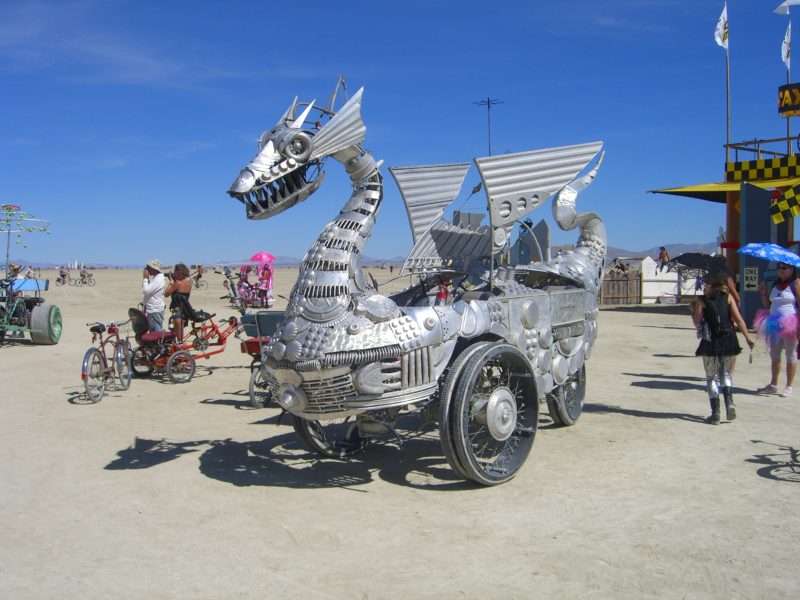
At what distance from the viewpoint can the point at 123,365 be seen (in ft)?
32.2

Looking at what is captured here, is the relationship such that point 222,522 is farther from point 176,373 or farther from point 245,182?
point 176,373

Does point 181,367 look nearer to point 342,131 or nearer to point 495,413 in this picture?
point 342,131

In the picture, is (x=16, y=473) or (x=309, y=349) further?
(x=16, y=473)

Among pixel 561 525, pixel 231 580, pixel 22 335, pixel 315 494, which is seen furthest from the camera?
pixel 22 335

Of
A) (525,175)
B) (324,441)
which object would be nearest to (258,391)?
(324,441)

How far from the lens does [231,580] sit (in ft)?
12.6

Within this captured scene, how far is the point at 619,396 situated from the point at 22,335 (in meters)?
13.2

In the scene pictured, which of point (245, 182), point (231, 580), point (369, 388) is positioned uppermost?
point (245, 182)

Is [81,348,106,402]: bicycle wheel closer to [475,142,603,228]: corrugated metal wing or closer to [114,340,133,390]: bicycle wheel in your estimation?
[114,340,133,390]: bicycle wheel

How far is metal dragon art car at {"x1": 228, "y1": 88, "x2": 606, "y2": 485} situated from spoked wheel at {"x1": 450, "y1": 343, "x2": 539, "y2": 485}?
0.01 metres

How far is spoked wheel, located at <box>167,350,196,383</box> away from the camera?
33.4 ft

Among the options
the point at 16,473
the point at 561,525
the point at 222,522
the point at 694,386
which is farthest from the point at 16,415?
the point at 694,386

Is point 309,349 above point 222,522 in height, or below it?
above

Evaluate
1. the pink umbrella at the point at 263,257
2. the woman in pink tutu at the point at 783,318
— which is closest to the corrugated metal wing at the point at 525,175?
the woman in pink tutu at the point at 783,318
